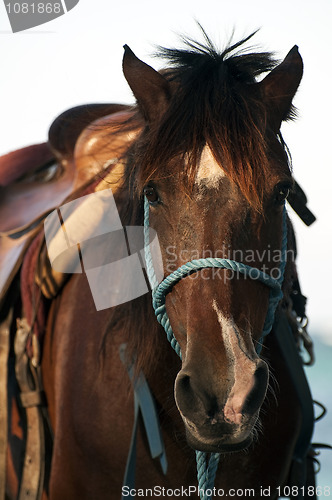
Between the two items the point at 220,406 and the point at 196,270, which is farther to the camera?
the point at 196,270

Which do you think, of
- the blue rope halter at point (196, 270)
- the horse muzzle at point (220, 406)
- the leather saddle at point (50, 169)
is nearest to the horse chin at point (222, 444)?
the horse muzzle at point (220, 406)

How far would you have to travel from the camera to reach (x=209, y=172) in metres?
1.87

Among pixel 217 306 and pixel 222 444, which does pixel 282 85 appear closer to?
pixel 217 306

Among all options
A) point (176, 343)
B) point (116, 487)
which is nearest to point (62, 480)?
point (116, 487)

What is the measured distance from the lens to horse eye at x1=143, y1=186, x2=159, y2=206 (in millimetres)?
1986

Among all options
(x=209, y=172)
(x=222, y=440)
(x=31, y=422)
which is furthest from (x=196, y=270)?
(x=31, y=422)

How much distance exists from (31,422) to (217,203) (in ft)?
4.34

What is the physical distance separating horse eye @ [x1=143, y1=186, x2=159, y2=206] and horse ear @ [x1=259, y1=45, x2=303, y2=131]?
452 millimetres

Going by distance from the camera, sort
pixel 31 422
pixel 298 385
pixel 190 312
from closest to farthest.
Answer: pixel 190 312 < pixel 298 385 < pixel 31 422

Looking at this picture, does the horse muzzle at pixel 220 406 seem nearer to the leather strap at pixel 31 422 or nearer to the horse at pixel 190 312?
the horse at pixel 190 312

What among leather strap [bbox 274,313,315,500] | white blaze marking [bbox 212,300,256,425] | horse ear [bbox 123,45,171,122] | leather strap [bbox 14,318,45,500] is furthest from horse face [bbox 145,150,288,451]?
leather strap [bbox 14,318,45,500]

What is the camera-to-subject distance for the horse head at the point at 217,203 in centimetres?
172

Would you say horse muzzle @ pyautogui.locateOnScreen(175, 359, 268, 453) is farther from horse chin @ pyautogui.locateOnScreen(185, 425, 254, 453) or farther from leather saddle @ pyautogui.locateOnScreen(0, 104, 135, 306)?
leather saddle @ pyautogui.locateOnScreen(0, 104, 135, 306)

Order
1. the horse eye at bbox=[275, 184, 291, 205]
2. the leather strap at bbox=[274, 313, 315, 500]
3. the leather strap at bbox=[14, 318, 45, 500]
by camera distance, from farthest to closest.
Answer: the leather strap at bbox=[14, 318, 45, 500] → the leather strap at bbox=[274, 313, 315, 500] → the horse eye at bbox=[275, 184, 291, 205]
